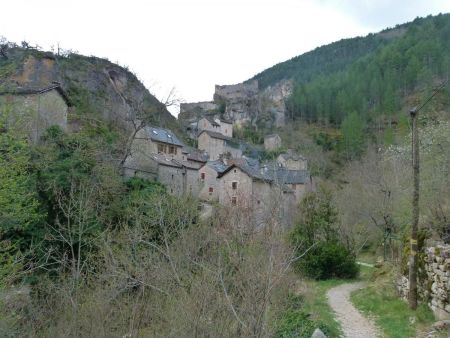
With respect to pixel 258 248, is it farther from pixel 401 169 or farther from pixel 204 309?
pixel 401 169

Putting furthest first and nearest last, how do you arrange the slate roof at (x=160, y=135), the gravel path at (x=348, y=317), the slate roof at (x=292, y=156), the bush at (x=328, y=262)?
the slate roof at (x=292, y=156) < the slate roof at (x=160, y=135) < the bush at (x=328, y=262) < the gravel path at (x=348, y=317)

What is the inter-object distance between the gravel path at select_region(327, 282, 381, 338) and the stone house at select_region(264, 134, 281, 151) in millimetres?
54122

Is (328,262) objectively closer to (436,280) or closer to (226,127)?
(436,280)

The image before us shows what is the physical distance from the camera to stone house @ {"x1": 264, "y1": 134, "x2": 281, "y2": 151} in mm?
71938

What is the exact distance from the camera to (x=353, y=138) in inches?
2594

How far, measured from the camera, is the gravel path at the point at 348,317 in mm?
11601

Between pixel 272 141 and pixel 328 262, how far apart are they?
52351 mm

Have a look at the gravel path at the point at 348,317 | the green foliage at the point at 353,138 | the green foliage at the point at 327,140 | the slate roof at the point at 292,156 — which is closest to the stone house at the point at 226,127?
the slate roof at the point at 292,156

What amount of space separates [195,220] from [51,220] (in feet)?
23.0

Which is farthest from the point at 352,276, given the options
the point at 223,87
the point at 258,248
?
the point at 223,87

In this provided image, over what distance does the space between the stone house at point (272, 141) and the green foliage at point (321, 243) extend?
48.8 m

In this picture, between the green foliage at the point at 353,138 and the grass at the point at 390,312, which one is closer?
the grass at the point at 390,312

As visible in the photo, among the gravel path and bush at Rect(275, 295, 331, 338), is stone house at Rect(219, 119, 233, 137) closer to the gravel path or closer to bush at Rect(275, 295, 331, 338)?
the gravel path

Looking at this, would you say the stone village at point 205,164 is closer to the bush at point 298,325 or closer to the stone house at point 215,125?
the stone house at point 215,125
